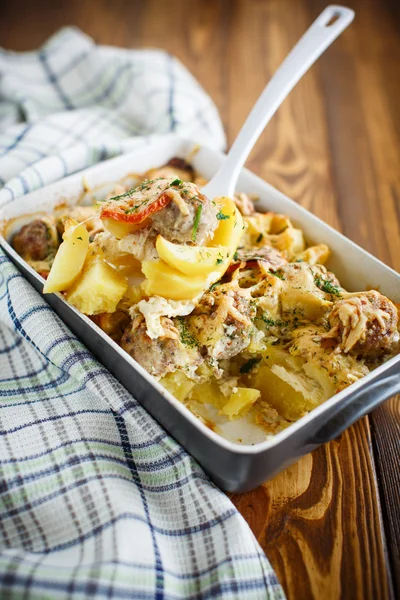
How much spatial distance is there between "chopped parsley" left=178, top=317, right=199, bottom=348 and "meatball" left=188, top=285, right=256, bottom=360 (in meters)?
0.02

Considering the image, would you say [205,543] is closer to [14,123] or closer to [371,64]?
[14,123]

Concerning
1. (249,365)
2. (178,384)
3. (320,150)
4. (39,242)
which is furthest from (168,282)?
(320,150)

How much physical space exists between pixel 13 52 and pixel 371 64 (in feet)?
7.80

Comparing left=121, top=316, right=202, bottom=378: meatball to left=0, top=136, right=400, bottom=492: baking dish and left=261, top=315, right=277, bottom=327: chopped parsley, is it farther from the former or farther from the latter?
left=261, top=315, right=277, bottom=327: chopped parsley

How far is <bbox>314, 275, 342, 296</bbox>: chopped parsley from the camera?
2.20 metres

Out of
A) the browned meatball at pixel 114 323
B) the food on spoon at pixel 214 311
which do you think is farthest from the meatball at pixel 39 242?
the browned meatball at pixel 114 323

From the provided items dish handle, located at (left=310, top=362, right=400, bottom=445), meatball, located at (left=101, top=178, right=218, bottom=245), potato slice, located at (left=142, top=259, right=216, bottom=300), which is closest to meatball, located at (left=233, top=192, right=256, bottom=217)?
meatball, located at (left=101, top=178, right=218, bottom=245)

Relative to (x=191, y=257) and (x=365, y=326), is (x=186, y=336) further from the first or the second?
(x=365, y=326)

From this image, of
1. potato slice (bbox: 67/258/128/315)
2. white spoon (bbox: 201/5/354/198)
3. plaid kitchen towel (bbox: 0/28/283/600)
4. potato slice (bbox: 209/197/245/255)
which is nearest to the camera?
plaid kitchen towel (bbox: 0/28/283/600)

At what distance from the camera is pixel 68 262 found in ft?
6.62

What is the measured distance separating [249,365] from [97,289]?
1.93 ft

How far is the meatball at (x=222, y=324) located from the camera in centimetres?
200

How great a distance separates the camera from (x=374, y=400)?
177 cm

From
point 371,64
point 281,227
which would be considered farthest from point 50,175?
point 371,64
